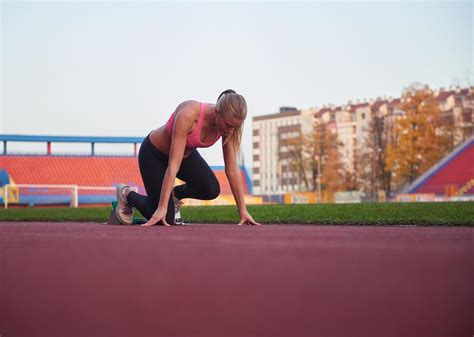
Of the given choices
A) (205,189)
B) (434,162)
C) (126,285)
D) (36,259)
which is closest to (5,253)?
(36,259)

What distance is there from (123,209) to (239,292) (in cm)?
477

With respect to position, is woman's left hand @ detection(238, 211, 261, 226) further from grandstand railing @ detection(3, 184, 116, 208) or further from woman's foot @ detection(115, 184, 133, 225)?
grandstand railing @ detection(3, 184, 116, 208)

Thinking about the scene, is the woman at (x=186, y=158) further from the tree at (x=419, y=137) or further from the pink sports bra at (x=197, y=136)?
the tree at (x=419, y=137)

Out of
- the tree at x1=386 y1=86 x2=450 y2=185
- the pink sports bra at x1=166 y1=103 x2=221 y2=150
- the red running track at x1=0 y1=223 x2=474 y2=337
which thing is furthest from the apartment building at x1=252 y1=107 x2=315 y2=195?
the red running track at x1=0 y1=223 x2=474 y2=337

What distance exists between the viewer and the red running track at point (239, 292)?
1.85 m

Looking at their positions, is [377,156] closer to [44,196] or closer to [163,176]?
[44,196]

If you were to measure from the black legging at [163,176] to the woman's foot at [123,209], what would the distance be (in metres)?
0.22

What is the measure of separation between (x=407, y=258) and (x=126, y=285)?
1.16 meters

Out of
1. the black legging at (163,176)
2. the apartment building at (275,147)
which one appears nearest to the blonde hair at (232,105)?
the black legging at (163,176)

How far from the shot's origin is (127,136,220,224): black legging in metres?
6.45

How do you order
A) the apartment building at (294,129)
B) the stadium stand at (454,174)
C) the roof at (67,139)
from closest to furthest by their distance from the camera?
the roof at (67,139) < the stadium stand at (454,174) < the apartment building at (294,129)

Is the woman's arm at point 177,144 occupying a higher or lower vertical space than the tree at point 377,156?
lower

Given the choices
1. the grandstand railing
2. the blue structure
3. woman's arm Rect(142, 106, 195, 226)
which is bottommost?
the grandstand railing

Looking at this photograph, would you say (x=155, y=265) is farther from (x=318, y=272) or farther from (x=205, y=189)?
(x=205, y=189)
